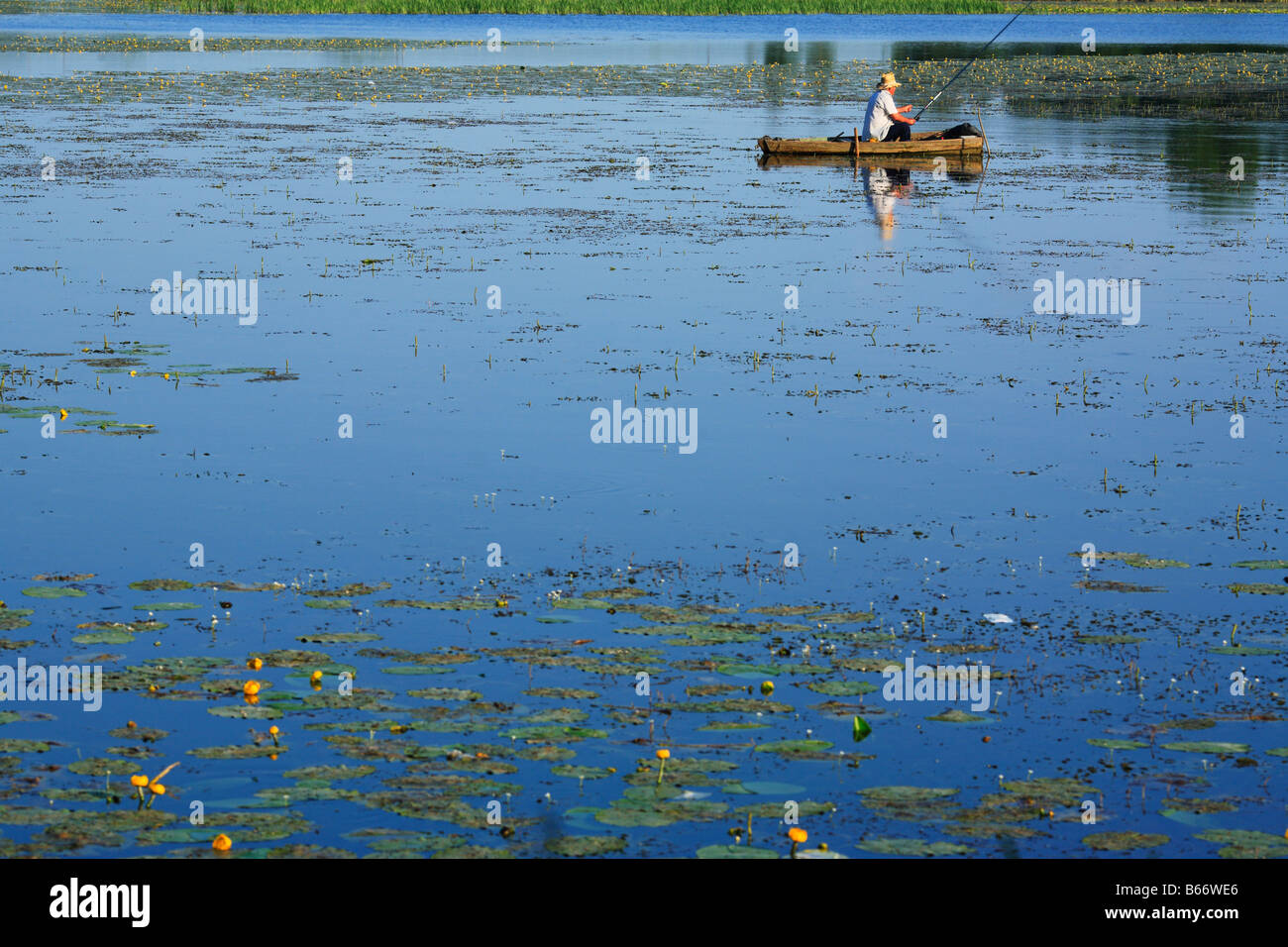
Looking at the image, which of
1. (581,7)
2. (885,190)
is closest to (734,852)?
(885,190)

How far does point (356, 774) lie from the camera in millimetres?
8031

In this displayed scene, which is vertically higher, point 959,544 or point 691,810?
point 959,544

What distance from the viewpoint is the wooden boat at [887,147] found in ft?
114

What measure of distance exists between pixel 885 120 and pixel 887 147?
0.59 meters

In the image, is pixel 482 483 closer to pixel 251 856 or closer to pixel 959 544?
pixel 959 544

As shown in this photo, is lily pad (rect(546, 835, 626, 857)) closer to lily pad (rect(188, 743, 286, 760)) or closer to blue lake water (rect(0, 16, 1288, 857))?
blue lake water (rect(0, 16, 1288, 857))

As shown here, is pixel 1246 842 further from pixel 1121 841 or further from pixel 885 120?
pixel 885 120

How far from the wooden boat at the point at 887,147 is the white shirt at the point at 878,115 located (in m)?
0.28

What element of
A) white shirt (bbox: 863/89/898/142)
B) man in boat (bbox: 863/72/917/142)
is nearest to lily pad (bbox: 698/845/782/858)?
man in boat (bbox: 863/72/917/142)

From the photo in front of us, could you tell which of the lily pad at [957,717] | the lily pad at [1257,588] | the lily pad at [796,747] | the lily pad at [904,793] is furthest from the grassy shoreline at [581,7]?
the lily pad at [904,793]

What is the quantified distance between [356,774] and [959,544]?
4973 millimetres

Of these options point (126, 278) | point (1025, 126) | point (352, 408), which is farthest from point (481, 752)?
point (1025, 126)

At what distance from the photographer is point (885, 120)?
115 ft

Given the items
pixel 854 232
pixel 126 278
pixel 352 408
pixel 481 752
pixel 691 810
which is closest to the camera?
pixel 691 810
